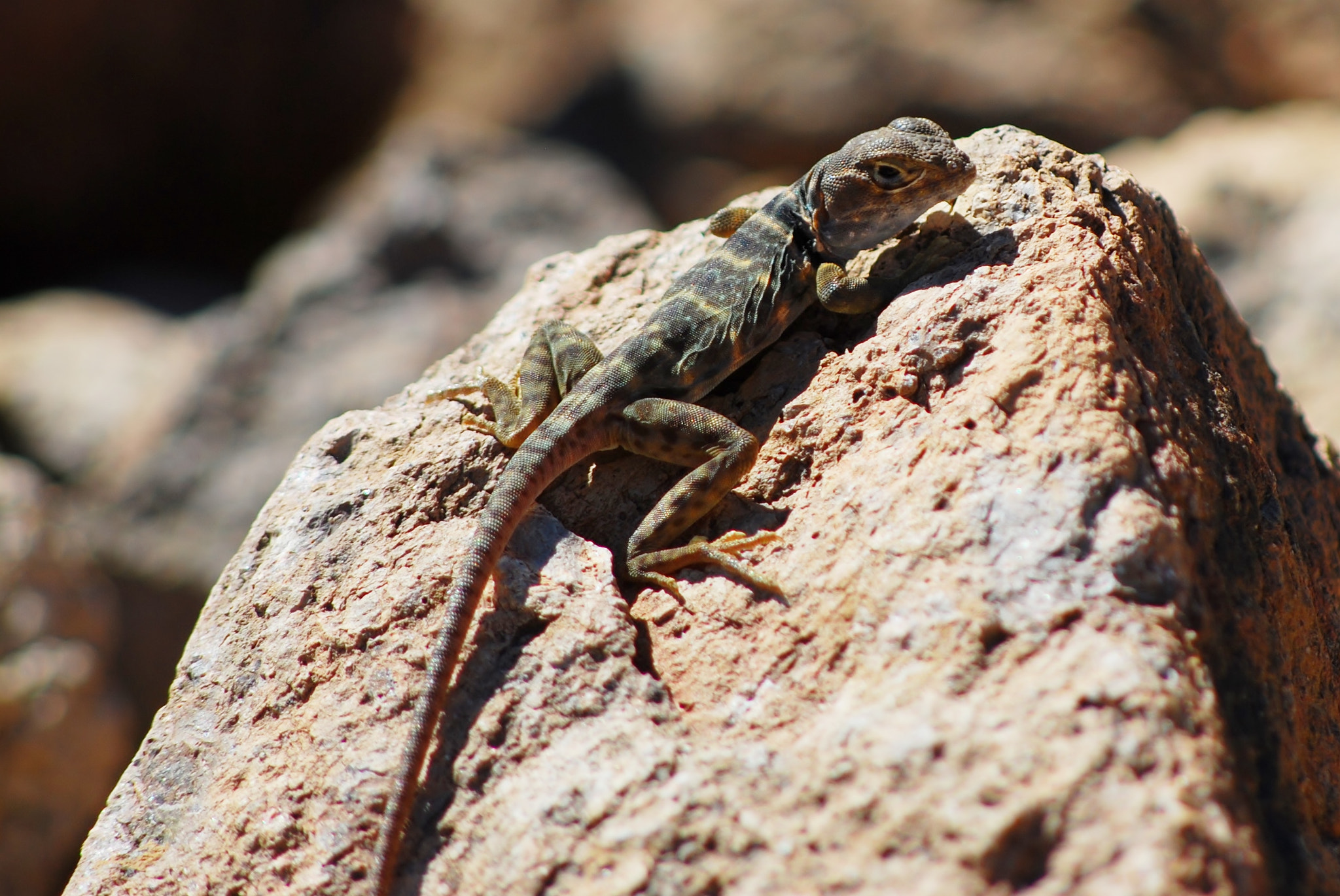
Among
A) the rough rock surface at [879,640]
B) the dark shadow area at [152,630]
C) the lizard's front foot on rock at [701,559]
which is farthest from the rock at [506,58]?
the lizard's front foot on rock at [701,559]

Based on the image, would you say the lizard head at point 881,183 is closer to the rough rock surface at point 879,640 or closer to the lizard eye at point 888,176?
the lizard eye at point 888,176

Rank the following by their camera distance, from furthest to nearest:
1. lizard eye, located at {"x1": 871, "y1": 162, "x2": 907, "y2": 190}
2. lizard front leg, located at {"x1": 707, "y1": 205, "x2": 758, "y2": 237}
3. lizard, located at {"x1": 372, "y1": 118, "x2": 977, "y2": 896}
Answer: lizard front leg, located at {"x1": 707, "y1": 205, "x2": 758, "y2": 237} → lizard eye, located at {"x1": 871, "y1": 162, "x2": 907, "y2": 190} → lizard, located at {"x1": 372, "y1": 118, "x2": 977, "y2": 896}

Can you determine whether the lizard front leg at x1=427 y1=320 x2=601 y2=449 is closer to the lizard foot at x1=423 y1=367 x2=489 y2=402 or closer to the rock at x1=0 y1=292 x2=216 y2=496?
the lizard foot at x1=423 y1=367 x2=489 y2=402

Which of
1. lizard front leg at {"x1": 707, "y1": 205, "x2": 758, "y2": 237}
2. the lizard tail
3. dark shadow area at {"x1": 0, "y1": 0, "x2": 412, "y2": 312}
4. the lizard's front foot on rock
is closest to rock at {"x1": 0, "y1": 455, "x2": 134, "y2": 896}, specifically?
the lizard tail

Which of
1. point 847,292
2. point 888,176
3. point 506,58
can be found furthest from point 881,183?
point 506,58

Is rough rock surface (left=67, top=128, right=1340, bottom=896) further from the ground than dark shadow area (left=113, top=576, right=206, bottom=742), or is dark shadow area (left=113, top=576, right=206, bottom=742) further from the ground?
dark shadow area (left=113, top=576, right=206, bottom=742)
